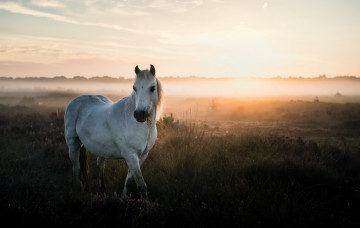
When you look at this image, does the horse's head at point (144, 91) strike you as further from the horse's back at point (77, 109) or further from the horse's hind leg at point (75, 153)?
the horse's hind leg at point (75, 153)

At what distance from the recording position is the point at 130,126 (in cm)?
398

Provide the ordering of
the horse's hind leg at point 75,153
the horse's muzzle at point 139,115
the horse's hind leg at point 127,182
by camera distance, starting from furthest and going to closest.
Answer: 1. the horse's hind leg at point 75,153
2. the horse's hind leg at point 127,182
3. the horse's muzzle at point 139,115

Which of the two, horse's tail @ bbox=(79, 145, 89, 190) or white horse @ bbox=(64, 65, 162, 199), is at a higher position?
white horse @ bbox=(64, 65, 162, 199)

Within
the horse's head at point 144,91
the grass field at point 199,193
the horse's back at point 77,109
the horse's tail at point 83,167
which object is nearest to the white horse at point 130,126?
the horse's head at point 144,91

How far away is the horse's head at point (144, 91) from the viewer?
344 cm

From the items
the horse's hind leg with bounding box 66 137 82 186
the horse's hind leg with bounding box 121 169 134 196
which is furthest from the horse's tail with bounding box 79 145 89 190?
the horse's hind leg with bounding box 121 169 134 196

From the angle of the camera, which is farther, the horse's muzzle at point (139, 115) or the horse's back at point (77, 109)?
the horse's back at point (77, 109)

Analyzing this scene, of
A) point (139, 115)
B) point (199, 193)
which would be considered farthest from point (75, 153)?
point (199, 193)

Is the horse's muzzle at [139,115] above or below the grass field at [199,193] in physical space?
above

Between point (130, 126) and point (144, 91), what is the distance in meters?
0.70

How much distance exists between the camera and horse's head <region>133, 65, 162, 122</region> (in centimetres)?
344

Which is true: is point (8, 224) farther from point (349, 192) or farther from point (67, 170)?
point (349, 192)

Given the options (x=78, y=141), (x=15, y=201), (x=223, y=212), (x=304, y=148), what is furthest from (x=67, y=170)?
(x=304, y=148)

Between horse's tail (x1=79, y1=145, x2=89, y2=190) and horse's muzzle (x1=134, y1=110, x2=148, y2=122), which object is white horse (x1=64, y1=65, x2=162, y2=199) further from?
horse's tail (x1=79, y1=145, x2=89, y2=190)
